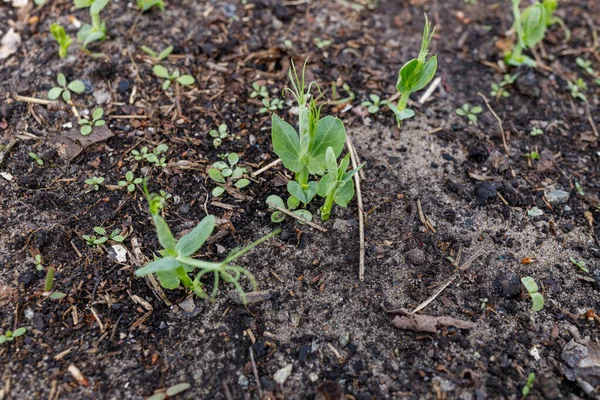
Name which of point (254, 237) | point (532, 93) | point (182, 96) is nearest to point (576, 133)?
point (532, 93)

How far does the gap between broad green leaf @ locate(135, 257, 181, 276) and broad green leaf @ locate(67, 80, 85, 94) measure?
1479 mm

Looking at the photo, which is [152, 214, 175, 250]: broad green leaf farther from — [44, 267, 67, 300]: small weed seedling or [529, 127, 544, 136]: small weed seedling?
[529, 127, 544, 136]: small weed seedling

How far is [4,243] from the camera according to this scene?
229 cm

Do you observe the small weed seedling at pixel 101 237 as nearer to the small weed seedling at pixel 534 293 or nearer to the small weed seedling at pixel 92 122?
the small weed seedling at pixel 92 122

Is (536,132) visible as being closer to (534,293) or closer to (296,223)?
(534,293)

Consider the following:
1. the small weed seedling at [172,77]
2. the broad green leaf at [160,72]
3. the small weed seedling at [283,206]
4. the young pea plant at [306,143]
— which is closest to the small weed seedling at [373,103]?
the young pea plant at [306,143]

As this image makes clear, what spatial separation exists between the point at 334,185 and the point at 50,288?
1.33m

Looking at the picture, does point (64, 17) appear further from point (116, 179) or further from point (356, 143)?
point (356, 143)

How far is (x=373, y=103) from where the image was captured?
2.98 m

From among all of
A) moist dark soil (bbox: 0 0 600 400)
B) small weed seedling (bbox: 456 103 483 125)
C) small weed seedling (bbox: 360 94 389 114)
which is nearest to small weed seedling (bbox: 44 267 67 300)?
moist dark soil (bbox: 0 0 600 400)

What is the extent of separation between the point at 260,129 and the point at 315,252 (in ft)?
2.79

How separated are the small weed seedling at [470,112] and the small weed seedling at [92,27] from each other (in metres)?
2.24

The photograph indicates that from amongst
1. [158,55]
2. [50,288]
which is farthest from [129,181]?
[158,55]

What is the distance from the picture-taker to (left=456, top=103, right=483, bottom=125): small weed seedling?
118 inches
